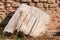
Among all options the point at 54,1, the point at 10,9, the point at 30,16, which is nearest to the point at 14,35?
the point at 30,16

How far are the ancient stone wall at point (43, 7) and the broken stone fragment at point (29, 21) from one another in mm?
634

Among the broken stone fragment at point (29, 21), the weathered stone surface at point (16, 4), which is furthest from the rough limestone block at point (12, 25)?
the weathered stone surface at point (16, 4)

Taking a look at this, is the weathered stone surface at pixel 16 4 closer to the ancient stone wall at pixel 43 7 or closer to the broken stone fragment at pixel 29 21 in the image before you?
the ancient stone wall at pixel 43 7

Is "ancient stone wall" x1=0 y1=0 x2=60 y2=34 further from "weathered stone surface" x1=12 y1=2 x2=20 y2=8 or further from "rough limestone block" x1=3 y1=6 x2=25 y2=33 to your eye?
"rough limestone block" x1=3 y1=6 x2=25 y2=33

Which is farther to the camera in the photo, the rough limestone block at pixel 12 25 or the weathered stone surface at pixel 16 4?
the weathered stone surface at pixel 16 4

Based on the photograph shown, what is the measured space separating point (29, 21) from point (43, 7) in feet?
3.69

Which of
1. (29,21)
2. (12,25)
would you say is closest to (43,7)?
(29,21)

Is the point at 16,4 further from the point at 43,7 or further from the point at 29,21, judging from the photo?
the point at 29,21

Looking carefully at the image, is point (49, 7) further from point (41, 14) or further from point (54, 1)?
point (41, 14)

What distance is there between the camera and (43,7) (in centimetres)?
784

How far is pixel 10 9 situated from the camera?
25.4ft

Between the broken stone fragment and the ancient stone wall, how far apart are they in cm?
63

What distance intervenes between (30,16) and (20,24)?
438 millimetres

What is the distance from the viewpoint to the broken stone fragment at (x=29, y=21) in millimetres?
6762
